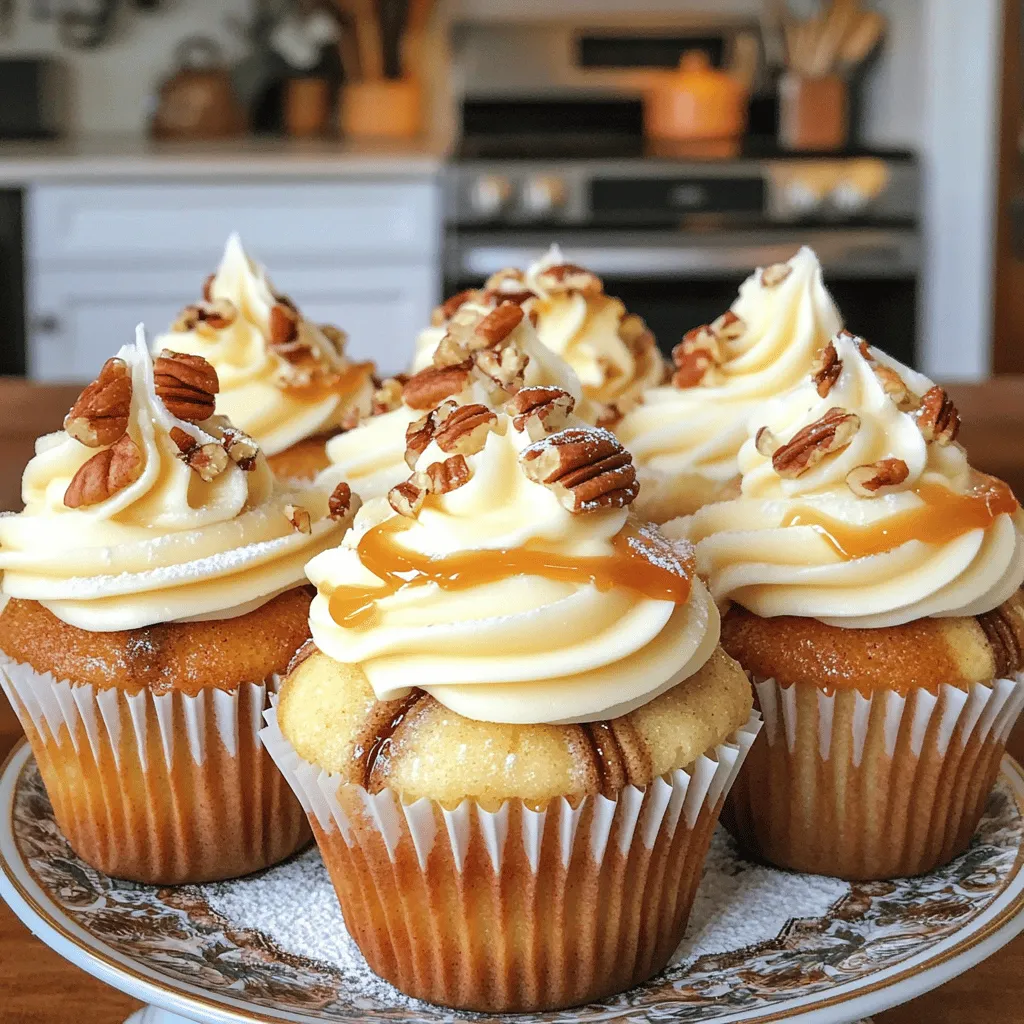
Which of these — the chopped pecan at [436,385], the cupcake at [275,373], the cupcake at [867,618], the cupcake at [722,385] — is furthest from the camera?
the cupcake at [275,373]

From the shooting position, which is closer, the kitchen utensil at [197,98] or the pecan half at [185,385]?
the pecan half at [185,385]

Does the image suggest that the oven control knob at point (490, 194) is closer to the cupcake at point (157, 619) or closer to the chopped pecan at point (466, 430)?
the cupcake at point (157, 619)

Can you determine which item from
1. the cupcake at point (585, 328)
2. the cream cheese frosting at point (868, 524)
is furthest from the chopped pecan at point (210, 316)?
the cream cheese frosting at point (868, 524)

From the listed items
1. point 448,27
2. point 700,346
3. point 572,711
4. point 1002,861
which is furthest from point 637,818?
point 448,27

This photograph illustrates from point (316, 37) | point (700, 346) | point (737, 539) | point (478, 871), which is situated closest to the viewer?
point (478, 871)

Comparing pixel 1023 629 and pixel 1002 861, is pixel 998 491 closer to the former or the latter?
pixel 1023 629

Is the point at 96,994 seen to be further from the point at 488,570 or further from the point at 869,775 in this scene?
the point at 869,775

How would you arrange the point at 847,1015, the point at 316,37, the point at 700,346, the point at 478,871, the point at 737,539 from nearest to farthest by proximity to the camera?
the point at 847,1015 < the point at 478,871 < the point at 737,539 < the point at 700,346 < the point at 316,37
